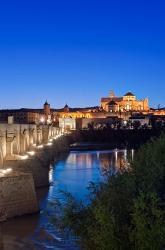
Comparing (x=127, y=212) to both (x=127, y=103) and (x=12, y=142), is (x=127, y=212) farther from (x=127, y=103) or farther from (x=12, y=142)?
(x=127, y=103)

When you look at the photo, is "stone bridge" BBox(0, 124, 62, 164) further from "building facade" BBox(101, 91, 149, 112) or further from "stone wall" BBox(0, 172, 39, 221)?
"building facade" BBox(101, 91, 149, 112)

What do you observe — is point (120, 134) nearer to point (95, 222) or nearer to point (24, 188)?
point (24, 188)

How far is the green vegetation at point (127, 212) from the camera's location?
21.9 feet

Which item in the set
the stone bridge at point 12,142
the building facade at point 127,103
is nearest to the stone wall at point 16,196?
the stone bridge at point 12,142

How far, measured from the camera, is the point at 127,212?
8.09 m

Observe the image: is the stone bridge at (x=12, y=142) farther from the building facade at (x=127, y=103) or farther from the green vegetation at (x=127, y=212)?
the building facade at (x=127, y=103)

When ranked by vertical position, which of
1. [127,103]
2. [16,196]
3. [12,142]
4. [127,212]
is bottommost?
[16,196]

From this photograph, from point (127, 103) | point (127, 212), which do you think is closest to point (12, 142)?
point (127, 212)

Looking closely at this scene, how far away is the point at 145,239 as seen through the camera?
255 inches

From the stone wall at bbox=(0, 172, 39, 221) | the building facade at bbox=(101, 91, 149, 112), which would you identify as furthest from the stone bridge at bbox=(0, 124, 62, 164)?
the building facade at bbox=(101, 91, 149, 112)

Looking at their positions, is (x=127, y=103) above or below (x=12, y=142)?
above

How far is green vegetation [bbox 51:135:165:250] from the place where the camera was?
6690 mm

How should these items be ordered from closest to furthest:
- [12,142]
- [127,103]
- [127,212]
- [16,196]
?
[127,212] → [16,196] → [12,142] → [127,103]

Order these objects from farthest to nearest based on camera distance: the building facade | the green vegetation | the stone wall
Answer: the building facade < the stone wall < the green vegetation
